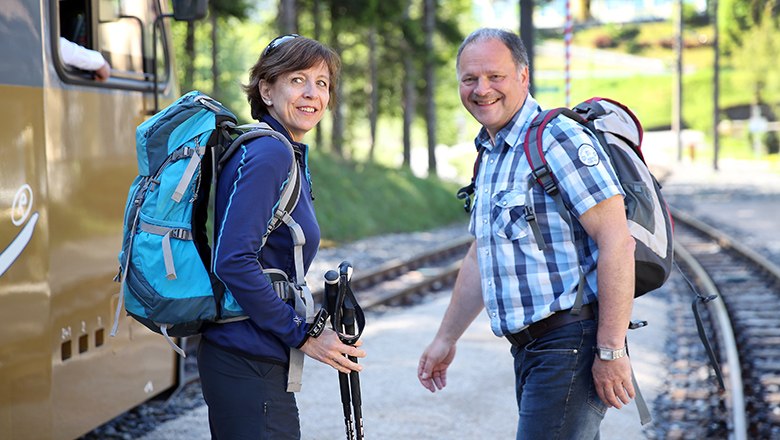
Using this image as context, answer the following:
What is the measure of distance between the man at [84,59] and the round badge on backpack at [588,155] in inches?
95.5

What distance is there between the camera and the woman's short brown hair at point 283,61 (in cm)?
302

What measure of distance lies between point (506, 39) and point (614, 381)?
3.94ft

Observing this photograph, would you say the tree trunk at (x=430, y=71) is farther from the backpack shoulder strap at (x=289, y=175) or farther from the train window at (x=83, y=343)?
the backpack shoulder strap at (x=289, y=175)

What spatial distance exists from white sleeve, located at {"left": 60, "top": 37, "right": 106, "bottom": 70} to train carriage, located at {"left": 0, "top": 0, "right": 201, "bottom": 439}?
49mm

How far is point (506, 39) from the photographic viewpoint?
3.36m

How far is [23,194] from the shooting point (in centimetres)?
393

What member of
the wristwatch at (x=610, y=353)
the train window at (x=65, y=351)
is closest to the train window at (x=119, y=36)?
the train window at (x=65, y=351)

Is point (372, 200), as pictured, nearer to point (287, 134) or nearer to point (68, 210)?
point (68, 210)

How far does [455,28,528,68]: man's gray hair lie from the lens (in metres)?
3.36

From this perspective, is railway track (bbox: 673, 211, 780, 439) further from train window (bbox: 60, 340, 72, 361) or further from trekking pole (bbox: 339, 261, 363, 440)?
train window (bbox: 60, 340, 72, 361)

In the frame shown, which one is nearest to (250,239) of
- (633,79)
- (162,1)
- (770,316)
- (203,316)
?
(203,316)

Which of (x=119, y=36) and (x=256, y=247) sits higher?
(x=119, y=36)

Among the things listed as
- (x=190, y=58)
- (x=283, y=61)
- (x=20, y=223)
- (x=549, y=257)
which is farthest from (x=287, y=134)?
(x=190, y=58)

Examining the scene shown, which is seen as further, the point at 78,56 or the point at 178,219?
the point at 78,56
